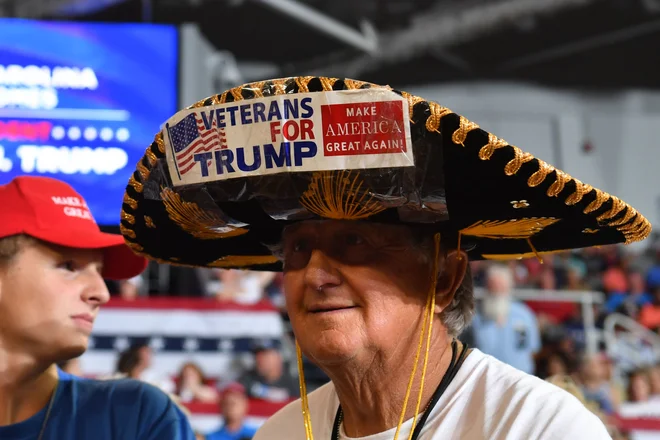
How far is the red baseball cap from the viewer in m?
1.67

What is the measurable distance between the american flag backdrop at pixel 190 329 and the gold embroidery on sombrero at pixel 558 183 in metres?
2.69

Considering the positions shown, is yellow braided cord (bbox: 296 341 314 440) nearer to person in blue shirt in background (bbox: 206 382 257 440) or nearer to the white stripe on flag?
person in blue shirt in background (bbox: 206 382 257 440)

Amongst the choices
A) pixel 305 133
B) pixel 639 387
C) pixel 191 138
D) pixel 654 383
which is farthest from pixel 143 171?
pixel 654 383

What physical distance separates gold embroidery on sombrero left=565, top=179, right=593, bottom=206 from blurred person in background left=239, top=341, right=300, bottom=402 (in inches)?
105

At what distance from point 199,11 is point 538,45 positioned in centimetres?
290

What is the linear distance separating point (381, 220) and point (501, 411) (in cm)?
35

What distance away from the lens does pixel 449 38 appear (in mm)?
6469

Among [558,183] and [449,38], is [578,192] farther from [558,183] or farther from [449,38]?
[449,38]

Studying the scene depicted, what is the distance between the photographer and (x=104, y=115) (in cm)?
375

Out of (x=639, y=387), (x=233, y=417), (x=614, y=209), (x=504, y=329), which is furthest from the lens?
(x=639, y=387)

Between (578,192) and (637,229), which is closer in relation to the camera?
(578,192)

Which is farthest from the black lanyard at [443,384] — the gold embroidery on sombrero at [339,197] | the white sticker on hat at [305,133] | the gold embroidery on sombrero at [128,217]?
the gold embroidery on sombrero at [128,217]

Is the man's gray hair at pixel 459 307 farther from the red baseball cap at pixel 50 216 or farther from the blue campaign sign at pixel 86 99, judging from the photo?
the blue campaign sign at pixel 86 99

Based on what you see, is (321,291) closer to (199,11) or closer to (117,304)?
(117,304)
